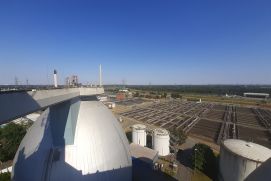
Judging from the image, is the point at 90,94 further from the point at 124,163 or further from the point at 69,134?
the point at 124,163

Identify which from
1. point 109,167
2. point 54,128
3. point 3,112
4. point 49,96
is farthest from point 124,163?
point 3,112

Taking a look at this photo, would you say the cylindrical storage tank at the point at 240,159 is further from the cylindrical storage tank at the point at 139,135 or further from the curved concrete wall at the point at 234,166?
the cylindrical storage tank at the point at 139,135

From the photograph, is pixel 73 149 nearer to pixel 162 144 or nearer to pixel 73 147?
pixel 73 147

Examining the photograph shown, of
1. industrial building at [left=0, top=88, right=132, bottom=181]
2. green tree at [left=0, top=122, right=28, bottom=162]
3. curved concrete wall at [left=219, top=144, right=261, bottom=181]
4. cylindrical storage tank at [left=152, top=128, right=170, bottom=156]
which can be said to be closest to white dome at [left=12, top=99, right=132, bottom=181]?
industrial building at [left=0, top=88, right=132, bottom=181]

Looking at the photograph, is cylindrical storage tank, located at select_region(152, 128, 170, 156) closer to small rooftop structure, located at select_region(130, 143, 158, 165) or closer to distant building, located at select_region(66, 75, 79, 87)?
small rooftop structure, located at select_region(130, 143, 158, 165)

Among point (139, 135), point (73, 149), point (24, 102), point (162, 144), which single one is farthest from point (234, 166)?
point (24, 102)

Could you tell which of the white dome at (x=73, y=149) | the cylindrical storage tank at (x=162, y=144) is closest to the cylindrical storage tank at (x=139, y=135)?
the cylindrical storage tank at (x=162, y=144)
